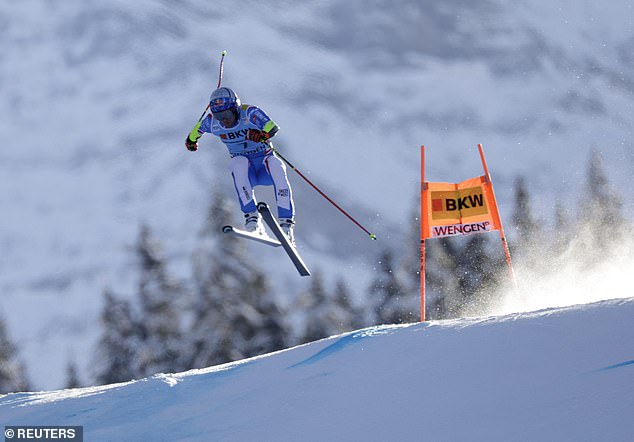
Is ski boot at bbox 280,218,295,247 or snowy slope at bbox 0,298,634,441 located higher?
ski boot at bbox 280,218,295,247

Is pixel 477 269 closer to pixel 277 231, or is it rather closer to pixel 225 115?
pixel 277 231

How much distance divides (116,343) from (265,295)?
4.01 meters

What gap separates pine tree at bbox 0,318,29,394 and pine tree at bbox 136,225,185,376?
3.11 m

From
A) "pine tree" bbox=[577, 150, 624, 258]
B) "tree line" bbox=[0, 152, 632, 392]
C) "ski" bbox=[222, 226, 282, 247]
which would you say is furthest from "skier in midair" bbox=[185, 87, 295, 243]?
"pine tree" bbox=[577, 150, 624, 258]

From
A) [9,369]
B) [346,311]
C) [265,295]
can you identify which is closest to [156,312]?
[265,295]

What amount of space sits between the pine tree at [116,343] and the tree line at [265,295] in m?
0.02

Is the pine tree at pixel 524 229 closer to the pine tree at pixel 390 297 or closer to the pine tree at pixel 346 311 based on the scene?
the pine tree at pixel 390 297

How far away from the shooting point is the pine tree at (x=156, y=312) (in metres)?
22.8

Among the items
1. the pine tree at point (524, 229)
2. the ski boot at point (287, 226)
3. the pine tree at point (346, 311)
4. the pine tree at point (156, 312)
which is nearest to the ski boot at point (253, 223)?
the ski boot at point (287, 226)

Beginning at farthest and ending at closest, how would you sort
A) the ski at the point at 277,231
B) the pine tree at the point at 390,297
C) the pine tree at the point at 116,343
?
1. the pine tree at the point at 390,297
2. the pine tree at the point at 116,343
3. the ski at the point at 277,231

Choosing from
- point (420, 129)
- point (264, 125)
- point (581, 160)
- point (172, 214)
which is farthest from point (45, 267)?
point (264, 125)

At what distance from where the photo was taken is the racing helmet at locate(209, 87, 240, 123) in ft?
34.1

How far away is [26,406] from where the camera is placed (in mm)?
8680

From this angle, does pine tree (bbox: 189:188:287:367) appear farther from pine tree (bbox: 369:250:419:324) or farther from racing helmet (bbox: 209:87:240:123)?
racing helmet (bbox: 209:87:240:123)
